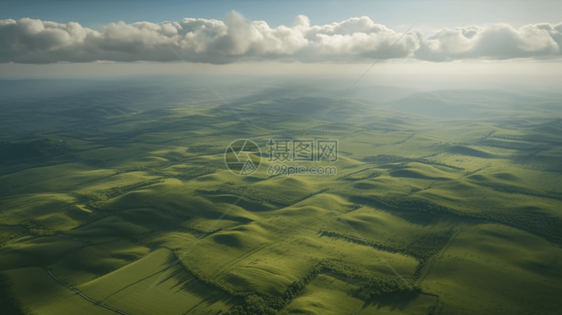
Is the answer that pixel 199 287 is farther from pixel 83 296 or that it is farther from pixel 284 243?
pixel 284 243

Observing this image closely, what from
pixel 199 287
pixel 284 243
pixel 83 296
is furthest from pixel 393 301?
pixel 83 296

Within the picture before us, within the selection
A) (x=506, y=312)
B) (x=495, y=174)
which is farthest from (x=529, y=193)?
(x=506, y=312)

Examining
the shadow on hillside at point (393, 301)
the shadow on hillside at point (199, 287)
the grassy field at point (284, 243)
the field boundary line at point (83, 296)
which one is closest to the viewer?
the field boundary line at point (83, 296)

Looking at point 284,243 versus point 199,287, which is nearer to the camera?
point 199,287

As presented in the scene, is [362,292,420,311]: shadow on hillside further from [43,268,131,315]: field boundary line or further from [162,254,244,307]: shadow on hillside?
[43,268,131,315]: field boundary line

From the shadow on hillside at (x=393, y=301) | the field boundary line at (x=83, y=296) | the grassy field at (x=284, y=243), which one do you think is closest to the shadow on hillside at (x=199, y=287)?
the grassy field at (x=284, y=243)

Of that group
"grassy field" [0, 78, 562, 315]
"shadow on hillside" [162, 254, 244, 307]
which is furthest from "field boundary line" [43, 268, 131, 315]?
"shadow on hillside" [162, 254, 244, 307]

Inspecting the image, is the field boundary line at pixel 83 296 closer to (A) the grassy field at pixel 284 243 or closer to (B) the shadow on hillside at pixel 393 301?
(A) the grassy field at pixel 284 243

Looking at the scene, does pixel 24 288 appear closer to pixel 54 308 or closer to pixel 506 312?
pixel 54 308

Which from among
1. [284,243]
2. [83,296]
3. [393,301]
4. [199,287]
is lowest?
[393,301]

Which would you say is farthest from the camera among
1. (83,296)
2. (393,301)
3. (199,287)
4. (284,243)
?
(284,243)

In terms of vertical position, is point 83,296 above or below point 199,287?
above
